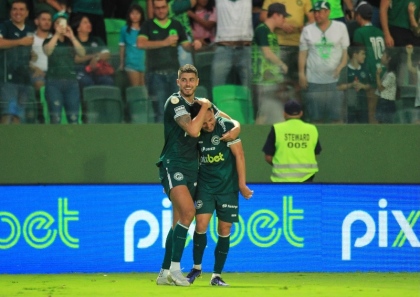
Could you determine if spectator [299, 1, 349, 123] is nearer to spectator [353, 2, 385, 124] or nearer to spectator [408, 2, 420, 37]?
spectator [353, 2, 385, 124]

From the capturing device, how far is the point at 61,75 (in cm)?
1278

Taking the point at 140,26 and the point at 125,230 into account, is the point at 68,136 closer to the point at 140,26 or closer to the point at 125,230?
the point at 140,26

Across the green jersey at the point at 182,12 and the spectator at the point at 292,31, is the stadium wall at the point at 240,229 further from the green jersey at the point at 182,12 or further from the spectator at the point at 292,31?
the green jersey at the point at 182,12

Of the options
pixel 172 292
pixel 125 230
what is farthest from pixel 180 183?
pixel 125 230

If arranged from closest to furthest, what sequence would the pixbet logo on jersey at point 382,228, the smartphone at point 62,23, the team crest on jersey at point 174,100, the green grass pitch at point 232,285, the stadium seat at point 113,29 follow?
the green grass pitch at point 232,285 < the team crest on jersey at point 174,100 < the pixbet logo on jersey at point 382,228 < the smartphone at point 62,23 < the stadium seat at point 113,29

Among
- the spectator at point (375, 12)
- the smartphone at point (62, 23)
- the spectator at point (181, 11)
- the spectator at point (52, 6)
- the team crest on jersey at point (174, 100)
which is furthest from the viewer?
the spectator at point (375, 12)

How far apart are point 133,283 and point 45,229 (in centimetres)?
170

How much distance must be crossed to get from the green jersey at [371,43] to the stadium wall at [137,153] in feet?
3.50

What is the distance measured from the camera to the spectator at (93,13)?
13430mm

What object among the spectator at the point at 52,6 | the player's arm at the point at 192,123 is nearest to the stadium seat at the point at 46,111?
the spectator at the point at 52,6

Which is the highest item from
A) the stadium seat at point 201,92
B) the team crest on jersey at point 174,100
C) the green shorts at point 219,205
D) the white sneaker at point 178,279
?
the team crest on jersey at point 174,100

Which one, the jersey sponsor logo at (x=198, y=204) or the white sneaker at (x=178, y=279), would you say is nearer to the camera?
the white sneaker at (x=178, y=279)

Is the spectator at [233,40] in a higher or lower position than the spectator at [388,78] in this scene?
higher

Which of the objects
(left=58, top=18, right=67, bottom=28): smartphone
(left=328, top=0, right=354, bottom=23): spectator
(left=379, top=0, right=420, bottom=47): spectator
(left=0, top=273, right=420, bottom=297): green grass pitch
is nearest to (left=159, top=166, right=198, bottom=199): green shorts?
(left=0, top=273, right=420, bottom=297): green grass pitch
